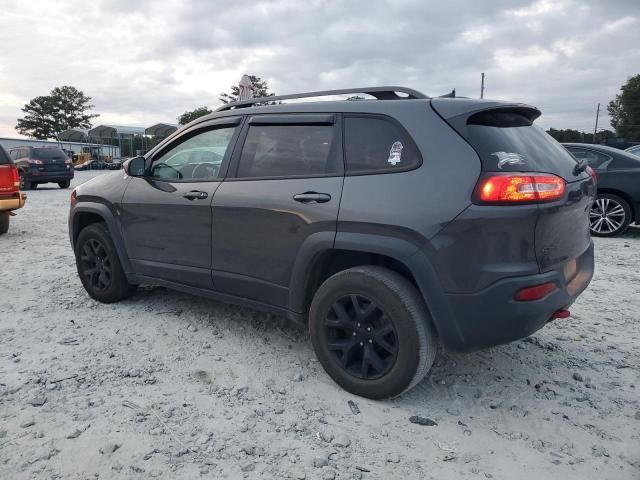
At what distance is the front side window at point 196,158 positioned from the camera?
3.63 meters

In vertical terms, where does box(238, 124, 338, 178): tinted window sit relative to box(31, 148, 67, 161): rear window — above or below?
below

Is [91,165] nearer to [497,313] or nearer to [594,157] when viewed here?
[594,157]

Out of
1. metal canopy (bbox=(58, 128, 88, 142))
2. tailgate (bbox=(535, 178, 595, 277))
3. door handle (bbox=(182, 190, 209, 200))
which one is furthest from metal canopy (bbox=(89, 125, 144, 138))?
tailgate (bbox=(535, 178, 595, 277))

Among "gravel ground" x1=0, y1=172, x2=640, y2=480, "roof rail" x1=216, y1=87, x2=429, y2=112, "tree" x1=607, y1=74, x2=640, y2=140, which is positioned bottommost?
"gravel ground" x1=0, y1=172, x2=640, y2=480

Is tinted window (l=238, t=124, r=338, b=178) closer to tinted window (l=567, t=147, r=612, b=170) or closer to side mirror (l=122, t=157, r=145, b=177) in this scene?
side mirror (l=122, t=157, r=145, b=177)

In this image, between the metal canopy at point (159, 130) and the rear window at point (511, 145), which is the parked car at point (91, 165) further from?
the rear window at point (511, 145)

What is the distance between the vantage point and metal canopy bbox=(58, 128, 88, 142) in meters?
47.4

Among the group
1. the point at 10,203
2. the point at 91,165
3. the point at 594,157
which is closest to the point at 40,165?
the point at 10,203

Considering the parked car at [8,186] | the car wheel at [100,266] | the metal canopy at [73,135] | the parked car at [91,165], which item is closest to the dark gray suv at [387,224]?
the car wheel at [100,266]

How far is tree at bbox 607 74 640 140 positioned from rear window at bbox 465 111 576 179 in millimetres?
72911

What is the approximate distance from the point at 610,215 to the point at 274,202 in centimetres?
683

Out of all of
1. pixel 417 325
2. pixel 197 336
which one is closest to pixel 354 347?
pixel 417 325

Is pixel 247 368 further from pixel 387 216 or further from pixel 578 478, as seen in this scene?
pixel 578 478

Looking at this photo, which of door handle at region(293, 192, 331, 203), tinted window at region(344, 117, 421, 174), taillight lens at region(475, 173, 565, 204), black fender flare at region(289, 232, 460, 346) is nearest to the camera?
taillight lens at region(475, 173, 565, 204)
